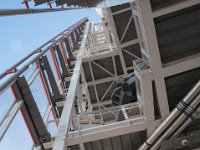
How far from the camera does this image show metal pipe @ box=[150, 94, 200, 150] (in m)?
7.57

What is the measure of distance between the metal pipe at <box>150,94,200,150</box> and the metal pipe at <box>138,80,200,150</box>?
0.11 m

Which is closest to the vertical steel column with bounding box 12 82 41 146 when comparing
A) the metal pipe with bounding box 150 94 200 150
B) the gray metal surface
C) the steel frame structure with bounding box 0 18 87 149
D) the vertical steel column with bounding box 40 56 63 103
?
the steel frame structure with bounding box 0 18 87 149

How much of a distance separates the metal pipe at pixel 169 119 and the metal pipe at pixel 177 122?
0.35 feet

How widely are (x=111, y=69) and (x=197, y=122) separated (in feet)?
34.9

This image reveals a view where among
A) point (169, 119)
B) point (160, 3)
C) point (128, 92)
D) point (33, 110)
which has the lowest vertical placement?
point (128, 92)

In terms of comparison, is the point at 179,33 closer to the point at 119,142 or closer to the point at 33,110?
the point at 119,142

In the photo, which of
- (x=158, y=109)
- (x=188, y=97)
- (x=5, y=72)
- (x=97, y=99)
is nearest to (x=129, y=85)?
(x=158, y=109)

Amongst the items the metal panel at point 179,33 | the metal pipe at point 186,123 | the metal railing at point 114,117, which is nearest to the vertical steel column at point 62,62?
the metal railing at point 114,117

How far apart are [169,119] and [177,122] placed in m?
0.26

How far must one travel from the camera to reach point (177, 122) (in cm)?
782

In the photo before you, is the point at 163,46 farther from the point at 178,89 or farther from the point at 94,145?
the point at 94,145

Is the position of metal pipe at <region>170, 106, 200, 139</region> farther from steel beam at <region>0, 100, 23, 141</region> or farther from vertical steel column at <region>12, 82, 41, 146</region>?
steel beam at <region>0, 100, 23, 141</region>

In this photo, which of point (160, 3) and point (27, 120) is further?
point (27, 120)

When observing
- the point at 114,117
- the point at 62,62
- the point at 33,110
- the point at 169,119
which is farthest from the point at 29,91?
the point at 62,62
